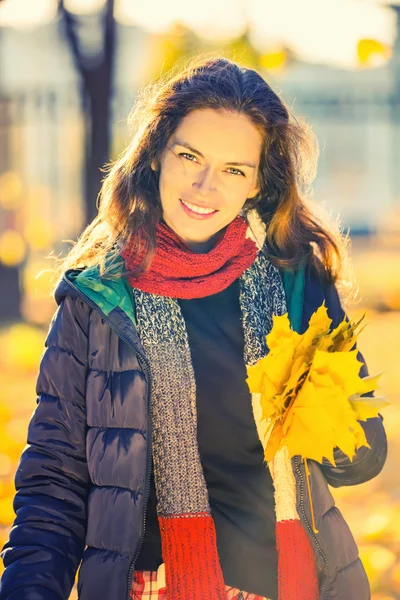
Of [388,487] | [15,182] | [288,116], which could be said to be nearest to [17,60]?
[15,182]

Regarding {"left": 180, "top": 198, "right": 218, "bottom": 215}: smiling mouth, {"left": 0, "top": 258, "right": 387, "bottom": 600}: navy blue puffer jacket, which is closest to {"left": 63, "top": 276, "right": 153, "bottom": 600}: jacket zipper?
{"left": 0, "top": 258, "right": 387, "bottom": 600}: navy blue puffer jacket

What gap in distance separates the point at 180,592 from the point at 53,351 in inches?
27.2

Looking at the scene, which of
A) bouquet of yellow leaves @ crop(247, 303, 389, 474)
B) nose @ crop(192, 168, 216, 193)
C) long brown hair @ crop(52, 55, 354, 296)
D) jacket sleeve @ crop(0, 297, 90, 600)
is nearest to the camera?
bouquet of yellow leaves @ crop(247, 303, 389, 474)

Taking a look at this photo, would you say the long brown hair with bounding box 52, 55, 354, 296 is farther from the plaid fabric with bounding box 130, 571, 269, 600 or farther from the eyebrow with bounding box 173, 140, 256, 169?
the plaid fabric with bounding box 130, 571, 269, 600

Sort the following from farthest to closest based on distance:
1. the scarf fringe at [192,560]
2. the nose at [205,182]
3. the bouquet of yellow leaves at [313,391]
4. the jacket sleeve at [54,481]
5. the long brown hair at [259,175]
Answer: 1. the long brown hair at [259,175]
2. the nose at [205,182]
3. the scarf fringe at [192,560]
4. the jacket sleeve at [54,481]
5. the bouquet of yellow leaves at [313,391]

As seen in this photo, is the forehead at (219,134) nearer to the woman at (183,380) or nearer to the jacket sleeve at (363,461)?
the woman at (183,380)

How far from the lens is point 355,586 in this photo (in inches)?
95.0

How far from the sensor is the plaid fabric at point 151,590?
2.39m

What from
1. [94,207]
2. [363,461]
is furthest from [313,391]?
[94,207]

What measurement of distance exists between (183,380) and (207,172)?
58 centimetres

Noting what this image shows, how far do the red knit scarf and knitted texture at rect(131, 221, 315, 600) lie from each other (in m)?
0.06

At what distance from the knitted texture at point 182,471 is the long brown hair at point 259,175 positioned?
22cm

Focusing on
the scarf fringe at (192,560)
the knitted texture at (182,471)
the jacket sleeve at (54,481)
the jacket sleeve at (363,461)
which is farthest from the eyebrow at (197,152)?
the scarf fringe at (192,560)

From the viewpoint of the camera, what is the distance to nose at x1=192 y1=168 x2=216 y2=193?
256 cm
